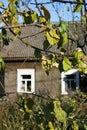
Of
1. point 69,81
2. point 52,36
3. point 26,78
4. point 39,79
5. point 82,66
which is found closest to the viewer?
point 52,36

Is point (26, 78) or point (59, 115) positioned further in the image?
point (26, 78)

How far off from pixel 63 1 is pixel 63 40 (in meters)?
0.36

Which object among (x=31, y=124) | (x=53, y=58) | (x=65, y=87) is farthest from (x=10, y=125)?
(x=65, y=87)

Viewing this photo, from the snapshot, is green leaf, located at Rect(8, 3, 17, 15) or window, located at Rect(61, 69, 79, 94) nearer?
green leaf, located at Rect(8, 3, 17, 15)

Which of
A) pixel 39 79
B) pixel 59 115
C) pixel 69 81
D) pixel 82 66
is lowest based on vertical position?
pixel 69 81

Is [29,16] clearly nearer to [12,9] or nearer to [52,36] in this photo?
[12,9]

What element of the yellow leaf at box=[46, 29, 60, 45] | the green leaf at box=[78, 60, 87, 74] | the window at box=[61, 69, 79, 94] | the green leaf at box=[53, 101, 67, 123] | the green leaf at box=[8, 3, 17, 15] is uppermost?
the green leaf at box=[8, 3, 17, 15]

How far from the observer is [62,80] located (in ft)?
75.6

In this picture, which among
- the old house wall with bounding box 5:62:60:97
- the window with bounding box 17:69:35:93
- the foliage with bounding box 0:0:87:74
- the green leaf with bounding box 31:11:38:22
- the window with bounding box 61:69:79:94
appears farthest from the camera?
the window with bounding box 17:69:35:93

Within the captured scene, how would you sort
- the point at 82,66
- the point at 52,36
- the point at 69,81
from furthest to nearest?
the point at 69,81, the point at 82,66, the point at 52,36

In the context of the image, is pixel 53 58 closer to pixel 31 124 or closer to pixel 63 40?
pixel 63 40

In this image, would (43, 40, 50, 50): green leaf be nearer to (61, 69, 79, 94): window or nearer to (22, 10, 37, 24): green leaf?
(22, 10, 37, 24): green leaf

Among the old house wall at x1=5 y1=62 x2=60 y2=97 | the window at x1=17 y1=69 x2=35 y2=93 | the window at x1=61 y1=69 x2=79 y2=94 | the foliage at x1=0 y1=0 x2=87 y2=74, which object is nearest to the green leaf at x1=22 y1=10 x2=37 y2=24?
the foliage at x1=0 y1=0 x2=87 y2=74

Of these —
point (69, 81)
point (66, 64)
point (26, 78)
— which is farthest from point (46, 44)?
point (26, 78)
